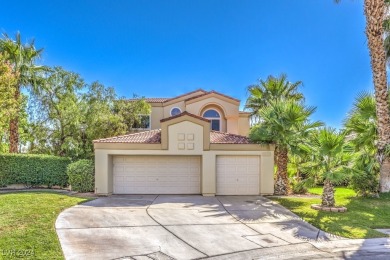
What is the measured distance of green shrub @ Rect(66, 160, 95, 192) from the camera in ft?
55.8

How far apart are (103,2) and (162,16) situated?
12.1 ft

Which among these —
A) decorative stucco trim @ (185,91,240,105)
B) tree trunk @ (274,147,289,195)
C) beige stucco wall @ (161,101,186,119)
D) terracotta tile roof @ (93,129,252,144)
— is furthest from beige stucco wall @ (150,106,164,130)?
tree trunk @ (274,147,289,195)

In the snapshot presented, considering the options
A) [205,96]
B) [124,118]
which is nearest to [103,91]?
[124,118]

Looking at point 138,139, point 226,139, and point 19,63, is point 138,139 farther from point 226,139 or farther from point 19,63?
point 19,63

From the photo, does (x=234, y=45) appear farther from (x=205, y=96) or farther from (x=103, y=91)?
(x=103, y=91)

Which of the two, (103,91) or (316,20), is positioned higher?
(316,20)

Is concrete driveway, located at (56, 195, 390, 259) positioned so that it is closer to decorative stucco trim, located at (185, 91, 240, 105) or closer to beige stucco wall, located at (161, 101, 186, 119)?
decorative stucco trim, located at (185, 91, 240, 105)

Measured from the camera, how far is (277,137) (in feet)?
54.4

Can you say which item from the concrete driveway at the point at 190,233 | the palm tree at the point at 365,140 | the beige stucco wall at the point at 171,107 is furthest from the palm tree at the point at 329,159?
the beige stucco wall at the point at 171,107

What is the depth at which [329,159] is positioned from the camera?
13078 mm

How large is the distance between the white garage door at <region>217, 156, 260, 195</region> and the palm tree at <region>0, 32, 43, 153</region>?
1520 cm

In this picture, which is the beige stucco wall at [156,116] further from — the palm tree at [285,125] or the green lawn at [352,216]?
the green lawn at [352,216]

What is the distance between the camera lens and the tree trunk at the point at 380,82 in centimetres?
1552

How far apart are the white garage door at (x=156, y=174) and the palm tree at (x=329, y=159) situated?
694 cm
